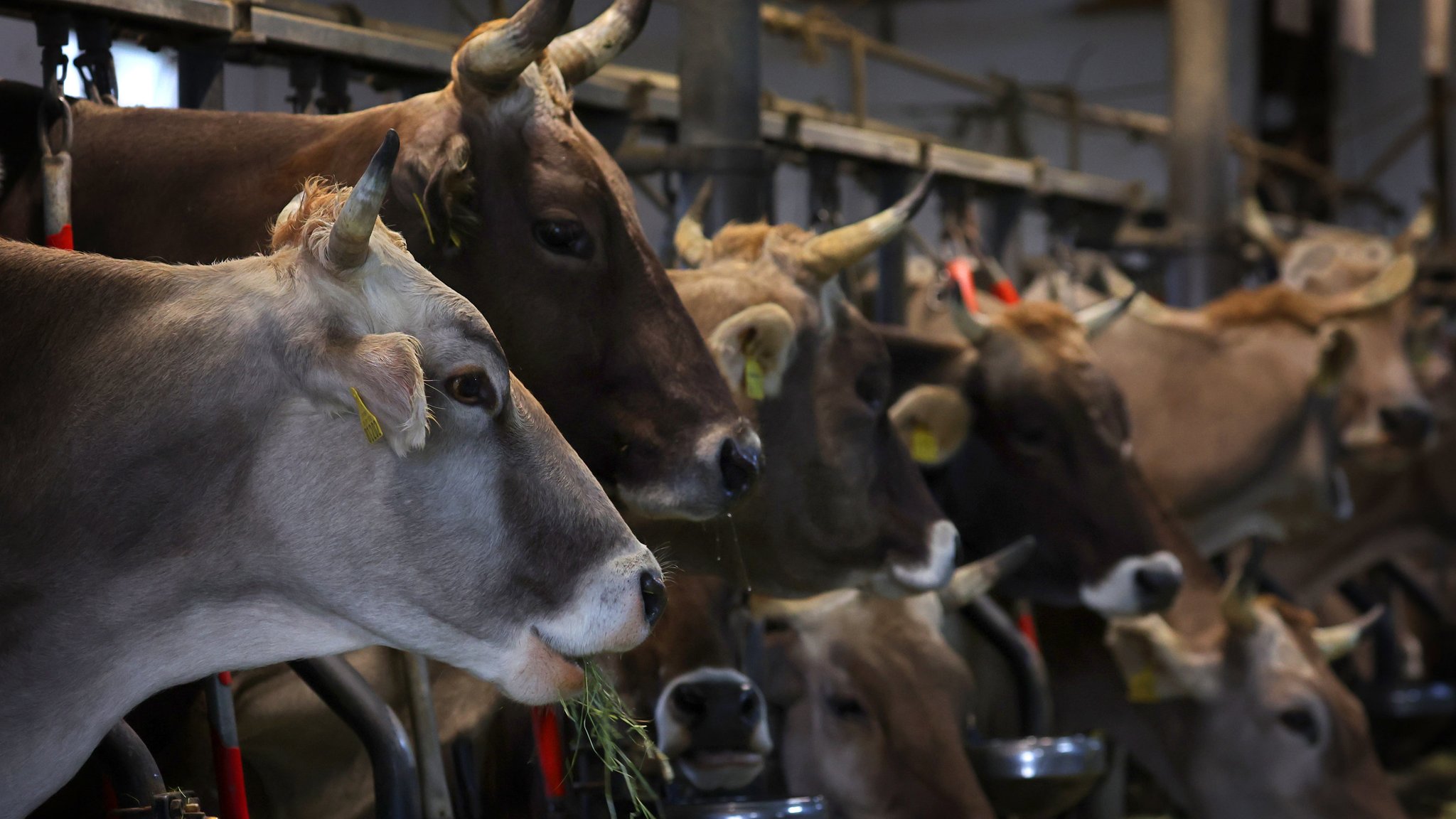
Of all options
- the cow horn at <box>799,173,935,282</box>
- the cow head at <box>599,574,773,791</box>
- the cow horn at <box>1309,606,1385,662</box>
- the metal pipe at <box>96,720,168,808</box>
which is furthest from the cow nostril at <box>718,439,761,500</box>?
the cow horn at <box>1309,606,1385,662</box>

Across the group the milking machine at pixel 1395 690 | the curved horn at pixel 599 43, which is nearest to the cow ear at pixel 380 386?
the curved horn at pixel 599 43

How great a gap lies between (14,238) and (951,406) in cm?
209

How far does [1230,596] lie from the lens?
397 centimetres

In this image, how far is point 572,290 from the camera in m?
2.35

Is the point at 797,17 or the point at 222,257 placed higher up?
the point at 797,17

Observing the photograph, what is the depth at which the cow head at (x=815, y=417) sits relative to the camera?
295cm

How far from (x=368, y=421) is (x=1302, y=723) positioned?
3.02 metres

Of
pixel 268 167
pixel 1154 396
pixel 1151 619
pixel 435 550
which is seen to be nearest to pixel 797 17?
pixel 1154 396

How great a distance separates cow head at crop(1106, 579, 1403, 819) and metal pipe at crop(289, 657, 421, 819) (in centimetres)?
226

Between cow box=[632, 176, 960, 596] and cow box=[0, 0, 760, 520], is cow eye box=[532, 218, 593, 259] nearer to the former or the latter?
cow box=[0, 0, 760, 520]

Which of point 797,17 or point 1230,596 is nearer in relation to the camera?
point 1230,596

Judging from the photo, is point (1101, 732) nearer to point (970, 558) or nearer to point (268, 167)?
point (970, 558)

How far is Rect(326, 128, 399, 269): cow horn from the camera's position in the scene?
1.65 m

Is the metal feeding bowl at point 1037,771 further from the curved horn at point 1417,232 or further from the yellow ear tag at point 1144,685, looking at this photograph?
the curved horn at point 1417,232
